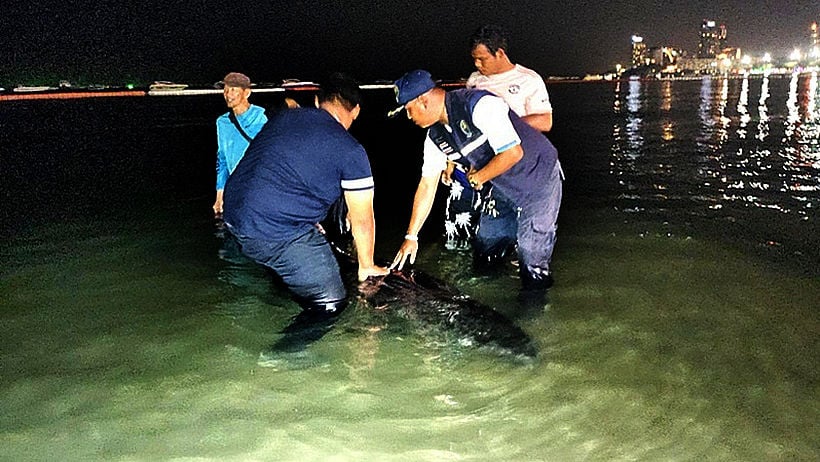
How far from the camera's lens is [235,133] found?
309 inches

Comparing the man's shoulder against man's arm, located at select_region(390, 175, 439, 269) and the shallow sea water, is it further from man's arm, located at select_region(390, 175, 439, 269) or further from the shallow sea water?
the shallow sea water

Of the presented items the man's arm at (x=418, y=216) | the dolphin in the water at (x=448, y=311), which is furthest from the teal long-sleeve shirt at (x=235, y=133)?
the man's arm at (x=418, y=216)

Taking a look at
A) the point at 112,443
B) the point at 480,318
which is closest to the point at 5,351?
the point at 112,443

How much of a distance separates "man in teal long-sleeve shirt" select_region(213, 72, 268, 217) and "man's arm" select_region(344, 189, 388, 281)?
3.24 m

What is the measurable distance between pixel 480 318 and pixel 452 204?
1.95 metres

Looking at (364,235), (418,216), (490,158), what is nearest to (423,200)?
(418,216)

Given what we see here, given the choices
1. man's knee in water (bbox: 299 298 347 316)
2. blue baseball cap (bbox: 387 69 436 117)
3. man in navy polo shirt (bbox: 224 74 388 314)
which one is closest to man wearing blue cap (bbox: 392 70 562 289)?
blue baseball cap (bbox: 387 69 436 117)

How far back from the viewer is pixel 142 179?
1733 cm

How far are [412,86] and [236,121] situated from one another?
144 inches

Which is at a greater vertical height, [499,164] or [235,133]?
[235,133]

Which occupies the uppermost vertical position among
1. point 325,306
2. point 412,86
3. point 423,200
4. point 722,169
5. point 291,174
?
point 412,86

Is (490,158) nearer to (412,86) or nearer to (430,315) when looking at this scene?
(412,86)

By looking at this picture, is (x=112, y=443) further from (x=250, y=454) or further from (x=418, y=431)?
(x=418, y=431)

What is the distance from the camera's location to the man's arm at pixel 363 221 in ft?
16.2
